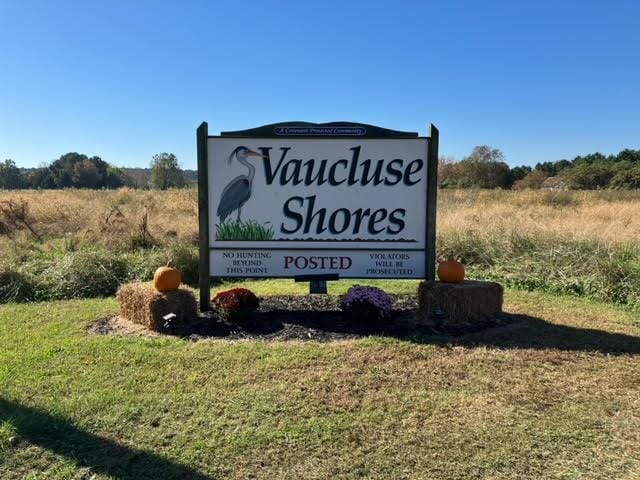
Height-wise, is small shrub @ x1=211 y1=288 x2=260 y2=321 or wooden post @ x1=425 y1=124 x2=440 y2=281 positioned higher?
wooden post @ x1=425 y1=124 x2=440 y2=281

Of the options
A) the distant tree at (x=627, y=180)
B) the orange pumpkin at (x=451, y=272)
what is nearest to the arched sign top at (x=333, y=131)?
the orange pumpkin at (x=451, y=272)

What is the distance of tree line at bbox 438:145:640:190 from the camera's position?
4044 cm

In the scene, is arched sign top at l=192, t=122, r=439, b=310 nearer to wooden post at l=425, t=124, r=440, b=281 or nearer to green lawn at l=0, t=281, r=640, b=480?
wooden post at l=425, t=124, r=440, b=281

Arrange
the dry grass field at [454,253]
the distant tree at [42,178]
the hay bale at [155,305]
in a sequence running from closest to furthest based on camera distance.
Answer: the hay bale at [155,305], the dry grass field at [454,253], the distant tree at [42,178]

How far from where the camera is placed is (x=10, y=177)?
249ft

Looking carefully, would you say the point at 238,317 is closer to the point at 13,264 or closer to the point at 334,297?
the point at 334,297

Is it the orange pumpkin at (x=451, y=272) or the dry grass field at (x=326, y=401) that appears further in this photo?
the orange pumpkin at (x=451, y=272)

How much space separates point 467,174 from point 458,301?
147ft

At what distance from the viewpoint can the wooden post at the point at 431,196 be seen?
6336 millimetres

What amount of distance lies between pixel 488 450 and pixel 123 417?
250 centimetres

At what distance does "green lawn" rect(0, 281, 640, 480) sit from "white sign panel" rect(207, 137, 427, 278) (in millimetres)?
1525

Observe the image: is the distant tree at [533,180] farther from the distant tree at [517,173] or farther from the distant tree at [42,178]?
the distant tree at [42,178]

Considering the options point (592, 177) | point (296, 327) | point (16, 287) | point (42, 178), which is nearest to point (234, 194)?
point (296, 327)

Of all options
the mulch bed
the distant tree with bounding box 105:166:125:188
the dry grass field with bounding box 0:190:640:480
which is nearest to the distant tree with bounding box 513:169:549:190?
the dry grass field with bounding box 0:190:640:480
